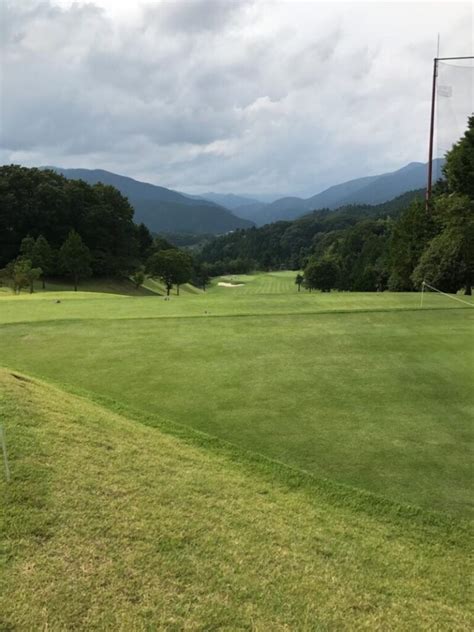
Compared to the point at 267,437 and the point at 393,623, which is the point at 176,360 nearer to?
the point at 267,437

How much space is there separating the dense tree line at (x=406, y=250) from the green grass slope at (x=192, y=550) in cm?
2536

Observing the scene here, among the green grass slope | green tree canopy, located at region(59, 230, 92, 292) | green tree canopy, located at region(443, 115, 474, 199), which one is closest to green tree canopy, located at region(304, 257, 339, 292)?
green tree canopy, located at region(59, 230, 92, 292)

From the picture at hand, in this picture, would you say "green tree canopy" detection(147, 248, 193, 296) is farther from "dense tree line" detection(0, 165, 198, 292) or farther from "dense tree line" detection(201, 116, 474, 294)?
"dense tree line" detection(201, 116, 474, 294)

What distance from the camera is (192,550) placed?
3.74 metres

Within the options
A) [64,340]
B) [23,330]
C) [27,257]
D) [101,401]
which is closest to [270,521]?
[101,401]

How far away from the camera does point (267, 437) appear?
6.52 metres

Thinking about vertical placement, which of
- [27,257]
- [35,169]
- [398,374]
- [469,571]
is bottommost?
[469,571]

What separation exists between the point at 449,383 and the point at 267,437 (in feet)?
14.3

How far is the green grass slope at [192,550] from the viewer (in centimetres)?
313

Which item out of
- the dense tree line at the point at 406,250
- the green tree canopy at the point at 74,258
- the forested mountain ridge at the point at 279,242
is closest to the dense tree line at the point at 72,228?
the green tree canopy at the point at 74,258

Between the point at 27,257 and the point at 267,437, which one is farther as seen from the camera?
the point at 27,257

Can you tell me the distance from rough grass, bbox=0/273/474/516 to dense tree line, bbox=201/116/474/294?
12.6 metres

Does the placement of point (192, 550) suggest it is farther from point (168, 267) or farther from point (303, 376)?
point (168, 267)

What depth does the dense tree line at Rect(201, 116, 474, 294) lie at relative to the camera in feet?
87.4
